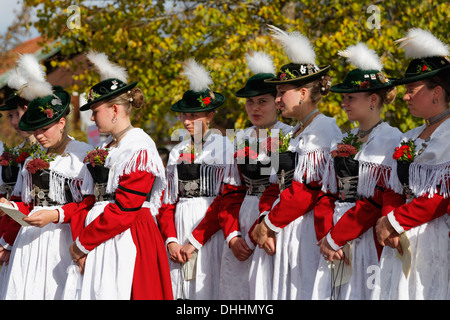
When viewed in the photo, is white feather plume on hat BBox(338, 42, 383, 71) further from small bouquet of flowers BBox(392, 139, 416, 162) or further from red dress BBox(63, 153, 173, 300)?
red dress BBox(63, 153, 173, 300)

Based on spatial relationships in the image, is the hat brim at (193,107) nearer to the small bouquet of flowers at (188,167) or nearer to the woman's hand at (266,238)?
the small bouquet of flowers at (188,167)

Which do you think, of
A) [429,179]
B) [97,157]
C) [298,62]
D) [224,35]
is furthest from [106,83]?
[224,35]

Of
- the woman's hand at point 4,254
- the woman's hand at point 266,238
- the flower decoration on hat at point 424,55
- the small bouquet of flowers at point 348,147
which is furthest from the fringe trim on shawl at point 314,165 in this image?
the woman's hand at point 4,254

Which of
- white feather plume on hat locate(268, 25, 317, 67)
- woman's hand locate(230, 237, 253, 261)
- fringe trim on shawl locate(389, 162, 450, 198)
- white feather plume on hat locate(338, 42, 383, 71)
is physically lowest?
woman's hand locate(230, 237, 253, 261)

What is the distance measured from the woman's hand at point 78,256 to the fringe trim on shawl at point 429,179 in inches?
97.2

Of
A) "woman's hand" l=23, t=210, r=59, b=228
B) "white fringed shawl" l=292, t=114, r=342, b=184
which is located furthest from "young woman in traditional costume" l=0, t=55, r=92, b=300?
"white fringed shawl" l=292, t=114, r=342, b=184

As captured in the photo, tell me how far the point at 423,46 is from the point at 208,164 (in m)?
2.06

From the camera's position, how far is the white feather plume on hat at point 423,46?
13.7ft

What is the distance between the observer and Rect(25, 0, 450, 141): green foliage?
32.4ft

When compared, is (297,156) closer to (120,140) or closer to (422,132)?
(422,132)

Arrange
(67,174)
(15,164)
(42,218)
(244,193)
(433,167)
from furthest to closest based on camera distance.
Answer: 1. (15,164)
2. (244,193)
3. (67,174)
4. (42,218)
5. (433,167)

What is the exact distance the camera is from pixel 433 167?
4008 mm

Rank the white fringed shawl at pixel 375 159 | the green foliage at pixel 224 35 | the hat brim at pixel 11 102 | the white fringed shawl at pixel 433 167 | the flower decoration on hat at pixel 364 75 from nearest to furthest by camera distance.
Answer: the white fringed shawl at pixel 433 167 < the white fringed shawl at pixel 375 159 < the flower decoration on hat at pixel 364 75 < the hat brim at pixel 11 102 < the green foliage at pixel 224 35

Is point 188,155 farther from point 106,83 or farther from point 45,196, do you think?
point 45,196
